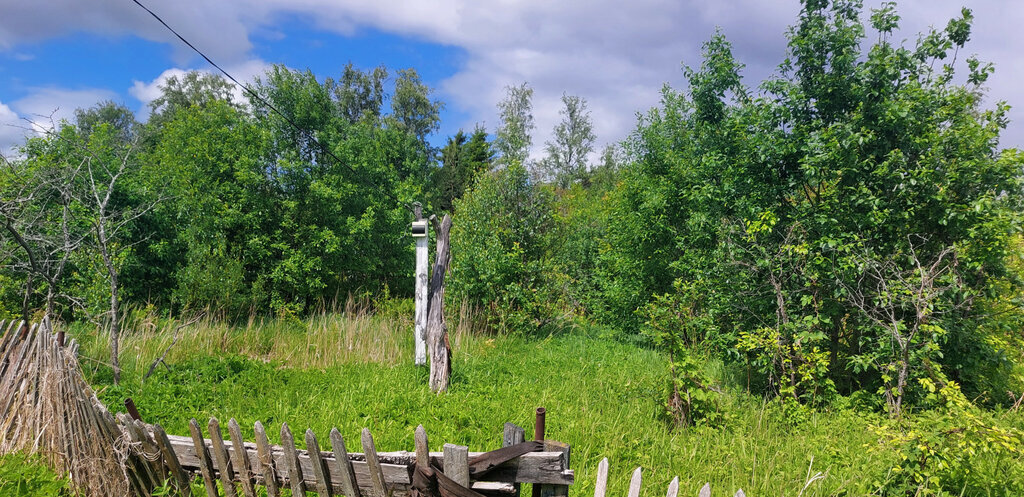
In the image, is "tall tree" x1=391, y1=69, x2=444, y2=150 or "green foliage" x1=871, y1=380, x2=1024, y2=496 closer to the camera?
"green foliage" x1=871, y1=380, x2=1024, y2=496

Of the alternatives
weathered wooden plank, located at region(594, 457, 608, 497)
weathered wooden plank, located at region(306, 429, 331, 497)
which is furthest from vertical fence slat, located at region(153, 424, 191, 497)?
weathered wooden plank, located at region(594, 457, 608, 497)

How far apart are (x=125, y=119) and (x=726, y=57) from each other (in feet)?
151

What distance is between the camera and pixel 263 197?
41.3ft

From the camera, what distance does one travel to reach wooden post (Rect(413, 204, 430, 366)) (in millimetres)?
6129

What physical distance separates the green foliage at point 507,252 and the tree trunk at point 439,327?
3.26 m

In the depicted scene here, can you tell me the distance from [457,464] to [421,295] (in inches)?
168

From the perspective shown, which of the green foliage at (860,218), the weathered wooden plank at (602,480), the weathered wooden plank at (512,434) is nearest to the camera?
the weathered wooden plank at (602,480)

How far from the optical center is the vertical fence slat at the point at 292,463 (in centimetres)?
240

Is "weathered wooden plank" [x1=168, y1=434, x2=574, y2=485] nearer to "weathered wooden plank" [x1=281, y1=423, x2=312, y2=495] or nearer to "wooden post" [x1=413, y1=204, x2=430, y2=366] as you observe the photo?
"weathered wooden plank" [x1=281, y1=423, x2=312, y2=495]

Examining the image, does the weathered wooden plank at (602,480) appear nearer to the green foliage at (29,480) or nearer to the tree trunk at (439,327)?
the green foliage at (29,480)

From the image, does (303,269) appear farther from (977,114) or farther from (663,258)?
(977,114)

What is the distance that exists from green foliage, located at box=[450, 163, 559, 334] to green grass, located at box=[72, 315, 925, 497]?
2999 millimetres

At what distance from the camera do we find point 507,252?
10.0 metres

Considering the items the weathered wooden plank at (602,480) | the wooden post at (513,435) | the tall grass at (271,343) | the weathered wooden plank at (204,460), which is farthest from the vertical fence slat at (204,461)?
the tall grass at (271,343)
